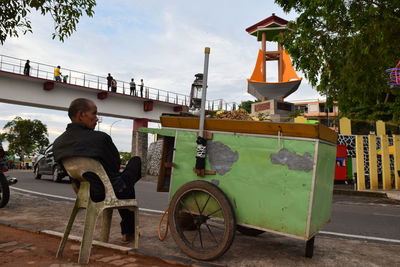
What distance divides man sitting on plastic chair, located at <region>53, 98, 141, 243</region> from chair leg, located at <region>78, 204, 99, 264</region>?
120 mm

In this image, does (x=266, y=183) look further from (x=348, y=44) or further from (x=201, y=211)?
(x=348, y=44)

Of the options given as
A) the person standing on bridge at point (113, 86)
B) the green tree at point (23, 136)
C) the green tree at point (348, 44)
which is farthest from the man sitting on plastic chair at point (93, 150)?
the green tree at point (23, 136)

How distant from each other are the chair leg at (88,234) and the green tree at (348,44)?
7.86 m

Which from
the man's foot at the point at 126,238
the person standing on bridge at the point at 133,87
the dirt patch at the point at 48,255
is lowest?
the dirt patch at the point at 48,255

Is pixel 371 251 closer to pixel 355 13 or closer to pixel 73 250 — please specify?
pixel 73 250

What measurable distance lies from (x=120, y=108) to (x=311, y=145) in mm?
23541

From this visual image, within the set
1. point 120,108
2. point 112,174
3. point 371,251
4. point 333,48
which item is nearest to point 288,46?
point 333,48

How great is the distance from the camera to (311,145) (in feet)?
8.77

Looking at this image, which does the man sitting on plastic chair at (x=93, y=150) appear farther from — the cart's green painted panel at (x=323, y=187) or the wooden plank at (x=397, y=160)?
the wooden plank at (x=397, y=160)

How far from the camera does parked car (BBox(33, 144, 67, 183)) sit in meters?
12.7

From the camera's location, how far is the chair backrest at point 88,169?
289cm

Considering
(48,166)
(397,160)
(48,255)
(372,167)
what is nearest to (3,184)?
(48,255)

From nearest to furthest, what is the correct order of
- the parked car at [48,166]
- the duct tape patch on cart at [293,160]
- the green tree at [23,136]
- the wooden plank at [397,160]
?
1. the duct tape patch on cart at [293,160]
2. the wooden plank at [397,160]
3. the parked car at [48,166]
4. the green tree at [23,136]

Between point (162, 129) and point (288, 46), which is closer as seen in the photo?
point (162, 129)
